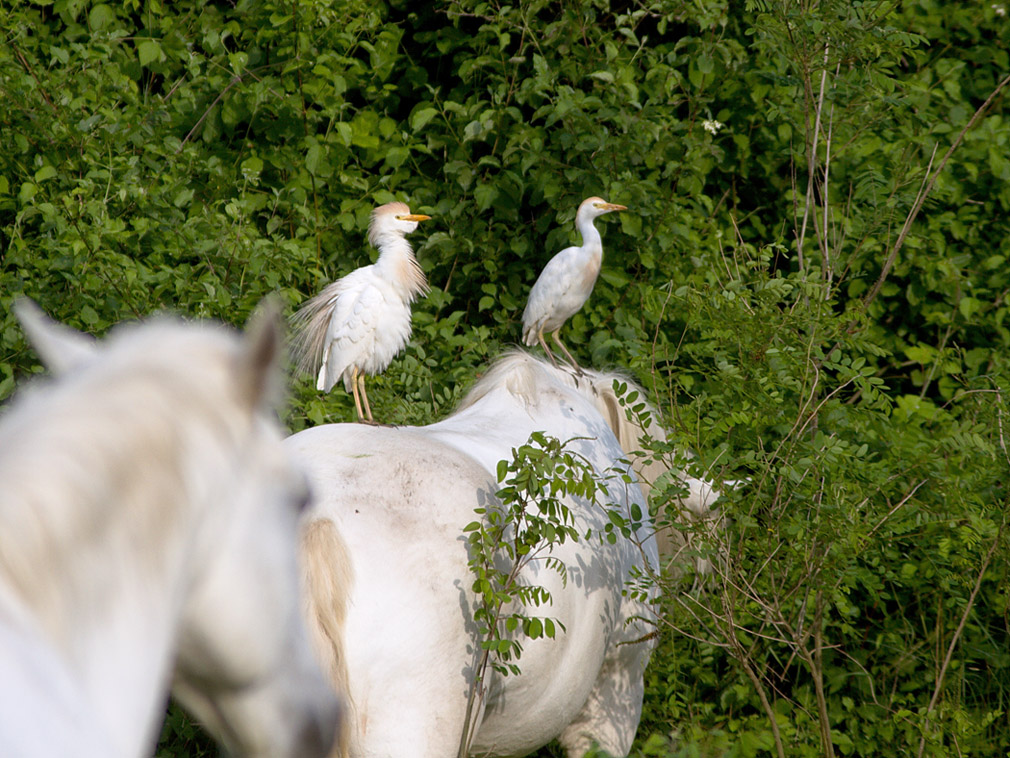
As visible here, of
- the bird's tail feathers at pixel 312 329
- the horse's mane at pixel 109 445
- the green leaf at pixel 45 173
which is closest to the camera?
the horse's mane at pixel 109 445

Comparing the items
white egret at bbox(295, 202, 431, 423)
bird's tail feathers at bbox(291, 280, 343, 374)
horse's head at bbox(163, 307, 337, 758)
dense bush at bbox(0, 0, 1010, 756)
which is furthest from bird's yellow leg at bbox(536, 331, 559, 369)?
horse's head at bbox(163, 307, 337, 758)

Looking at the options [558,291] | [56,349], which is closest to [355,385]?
[558,291]

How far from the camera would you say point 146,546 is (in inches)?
36.6

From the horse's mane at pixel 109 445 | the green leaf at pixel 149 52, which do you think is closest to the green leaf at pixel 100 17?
the green leaf at pixel 149 52

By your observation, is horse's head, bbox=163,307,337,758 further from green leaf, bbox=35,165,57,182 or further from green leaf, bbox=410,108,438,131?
green leaf, bbox=410,108,438,131

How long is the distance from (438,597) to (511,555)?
7.7 inches

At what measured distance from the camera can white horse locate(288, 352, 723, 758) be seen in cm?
214

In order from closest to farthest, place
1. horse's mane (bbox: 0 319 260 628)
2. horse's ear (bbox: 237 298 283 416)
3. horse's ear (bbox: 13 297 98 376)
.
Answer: horse's mane (bbox: 0 319 260 628), horse's ear (bbox: 237 298 283 416), horse's ear (bbox: 13 297 98 376)

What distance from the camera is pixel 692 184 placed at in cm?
511

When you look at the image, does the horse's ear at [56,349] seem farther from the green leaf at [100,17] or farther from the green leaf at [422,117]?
the green leaf at [100,17]

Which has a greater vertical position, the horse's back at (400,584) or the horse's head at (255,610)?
the horse's head at (255,610)

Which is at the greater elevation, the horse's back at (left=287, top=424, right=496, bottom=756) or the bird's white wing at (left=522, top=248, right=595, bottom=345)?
the horse's back at (left=287, top=424, right=496, bottom=756)

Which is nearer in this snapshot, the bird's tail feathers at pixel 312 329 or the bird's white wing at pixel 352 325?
the bird's white wing at pixel 352 325

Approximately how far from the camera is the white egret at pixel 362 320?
12.6 feet
